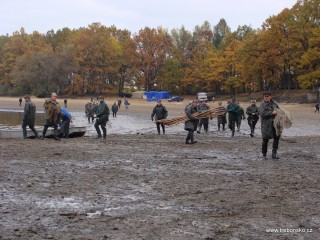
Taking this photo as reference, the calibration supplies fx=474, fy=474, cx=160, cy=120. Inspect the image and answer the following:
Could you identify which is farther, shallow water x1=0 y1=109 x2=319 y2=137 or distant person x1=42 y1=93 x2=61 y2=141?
shallow water x1=0 y1=109 x2=319 y2=137

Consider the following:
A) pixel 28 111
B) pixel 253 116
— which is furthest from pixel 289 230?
pixel 253 116

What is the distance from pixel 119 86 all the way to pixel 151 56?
30.2ft

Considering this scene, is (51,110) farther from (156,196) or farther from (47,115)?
(156,196)

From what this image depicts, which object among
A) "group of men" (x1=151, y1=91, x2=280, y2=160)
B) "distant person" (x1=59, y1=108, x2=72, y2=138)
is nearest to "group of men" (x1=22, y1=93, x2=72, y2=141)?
"distant person" (x1=59, y1=108, x2=72, y2=138)

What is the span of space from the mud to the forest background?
5364 cm

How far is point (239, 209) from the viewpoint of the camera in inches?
260

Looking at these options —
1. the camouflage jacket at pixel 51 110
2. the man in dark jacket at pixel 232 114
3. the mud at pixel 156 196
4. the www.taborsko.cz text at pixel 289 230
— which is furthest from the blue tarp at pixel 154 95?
the www.taborsko.cz text at pixel 289 230

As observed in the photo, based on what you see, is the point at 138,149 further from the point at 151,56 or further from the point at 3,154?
the point at 151,56

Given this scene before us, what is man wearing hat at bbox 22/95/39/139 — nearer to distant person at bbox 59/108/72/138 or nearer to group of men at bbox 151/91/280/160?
distant person at bbox 59/108/72/138

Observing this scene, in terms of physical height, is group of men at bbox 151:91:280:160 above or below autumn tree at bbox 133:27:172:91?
below

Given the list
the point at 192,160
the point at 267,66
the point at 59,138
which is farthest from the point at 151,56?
the point at 192,160

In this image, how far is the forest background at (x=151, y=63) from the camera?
67.0 metres

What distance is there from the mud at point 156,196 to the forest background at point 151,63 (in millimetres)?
53639

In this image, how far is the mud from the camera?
18.3ft
